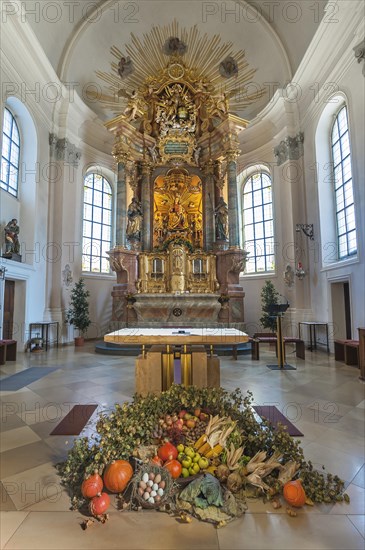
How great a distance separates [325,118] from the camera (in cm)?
955

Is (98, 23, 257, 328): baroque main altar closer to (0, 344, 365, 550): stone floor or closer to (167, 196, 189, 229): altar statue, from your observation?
(167, 196, 189, 229): altar statue

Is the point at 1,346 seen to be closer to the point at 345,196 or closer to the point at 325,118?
the point at 345,196

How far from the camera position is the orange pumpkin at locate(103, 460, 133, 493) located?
211 centimetres


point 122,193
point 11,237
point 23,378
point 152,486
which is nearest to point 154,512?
point 152,486

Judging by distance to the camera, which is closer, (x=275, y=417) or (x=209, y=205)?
(x=275, y=417)

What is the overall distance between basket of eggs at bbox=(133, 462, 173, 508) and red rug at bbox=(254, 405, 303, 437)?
1575 millimetres

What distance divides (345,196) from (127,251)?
284 inches

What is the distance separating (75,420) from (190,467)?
196 centimetres

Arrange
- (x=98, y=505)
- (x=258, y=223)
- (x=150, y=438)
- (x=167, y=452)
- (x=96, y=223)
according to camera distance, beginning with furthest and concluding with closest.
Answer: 1. (x=96, y=223)
2. (x=258, y=223)
3. (x=150, y=438)
4. (x=167, y=452)
5. (x=98, y=505)

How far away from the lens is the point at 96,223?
13.3 meters

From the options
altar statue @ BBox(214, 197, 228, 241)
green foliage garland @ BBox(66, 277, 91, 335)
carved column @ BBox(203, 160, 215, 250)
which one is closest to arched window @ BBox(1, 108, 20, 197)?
green foliage garland @ BBox(66, 277, 91, 335)

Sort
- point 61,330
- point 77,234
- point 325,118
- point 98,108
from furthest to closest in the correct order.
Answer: point 98,108 < point 77,234 < point 61,330 < point 325,118

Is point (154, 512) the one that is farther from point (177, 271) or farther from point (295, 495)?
point (177, 271)

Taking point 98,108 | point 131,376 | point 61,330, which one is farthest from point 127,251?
point 98,108
